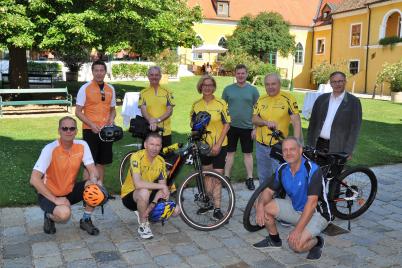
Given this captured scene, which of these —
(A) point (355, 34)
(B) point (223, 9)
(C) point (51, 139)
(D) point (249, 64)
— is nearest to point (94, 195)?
(C) point (51, 139)

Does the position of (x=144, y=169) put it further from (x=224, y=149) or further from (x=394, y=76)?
(x=394, y=76)

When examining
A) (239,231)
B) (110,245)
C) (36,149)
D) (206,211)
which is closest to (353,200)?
(239,231)

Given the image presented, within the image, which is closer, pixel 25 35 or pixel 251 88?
pixel 251 88

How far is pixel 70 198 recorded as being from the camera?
5.09m

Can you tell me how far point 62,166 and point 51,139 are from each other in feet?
21.2

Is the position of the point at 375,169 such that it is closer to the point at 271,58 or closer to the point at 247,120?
the point at 247,120

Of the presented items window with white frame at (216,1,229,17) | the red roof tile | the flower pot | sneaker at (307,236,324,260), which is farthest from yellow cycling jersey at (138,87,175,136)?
window with white frame at (216,1,229,17)

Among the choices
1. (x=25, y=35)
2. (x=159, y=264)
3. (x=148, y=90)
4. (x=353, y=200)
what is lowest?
(x=159, y=264)

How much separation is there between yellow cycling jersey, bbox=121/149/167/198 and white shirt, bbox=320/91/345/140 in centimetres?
221

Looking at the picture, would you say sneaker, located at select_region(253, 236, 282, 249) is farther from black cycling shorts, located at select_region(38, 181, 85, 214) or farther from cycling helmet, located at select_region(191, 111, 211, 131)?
black cycling shorts, located at select_region(38, 181, 85, 214)

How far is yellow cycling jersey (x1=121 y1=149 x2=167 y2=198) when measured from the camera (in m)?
5.02

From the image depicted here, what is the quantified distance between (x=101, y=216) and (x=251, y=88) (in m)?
2.95

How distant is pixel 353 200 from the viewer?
18.2 feet

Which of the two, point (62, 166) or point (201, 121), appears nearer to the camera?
point (62, 166)
